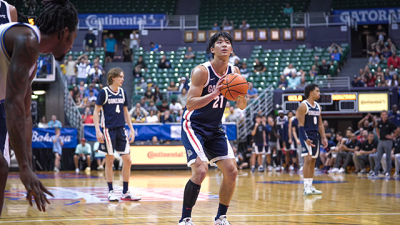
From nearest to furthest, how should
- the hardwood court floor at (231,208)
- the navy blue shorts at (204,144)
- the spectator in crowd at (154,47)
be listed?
the navy blue shorts at (204,144)
the hardwood court floor at (231,208)
the spectator in crowd at (154,47)

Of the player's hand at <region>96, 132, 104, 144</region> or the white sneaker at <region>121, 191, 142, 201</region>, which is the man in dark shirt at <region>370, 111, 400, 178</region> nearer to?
the white sneaker at <region>121, 191, 142, 201</region>

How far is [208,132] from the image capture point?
4977 mm

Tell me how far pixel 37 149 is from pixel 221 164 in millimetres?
14306

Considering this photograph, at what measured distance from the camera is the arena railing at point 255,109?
19.0 m

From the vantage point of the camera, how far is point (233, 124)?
704 inches

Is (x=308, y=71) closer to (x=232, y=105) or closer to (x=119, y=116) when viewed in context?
(x=232, y=105)

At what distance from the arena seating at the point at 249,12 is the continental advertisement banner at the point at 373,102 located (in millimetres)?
9977

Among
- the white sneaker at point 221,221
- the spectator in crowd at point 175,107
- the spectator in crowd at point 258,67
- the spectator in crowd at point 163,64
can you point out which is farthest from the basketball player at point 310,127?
the spectator in crowd at point 163,64

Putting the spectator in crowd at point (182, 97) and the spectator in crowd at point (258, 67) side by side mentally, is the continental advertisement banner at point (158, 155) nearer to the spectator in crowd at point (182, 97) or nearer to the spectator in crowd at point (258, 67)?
the spectator in crowd at point (182, 97)

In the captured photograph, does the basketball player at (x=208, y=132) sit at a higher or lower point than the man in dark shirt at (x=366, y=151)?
higher

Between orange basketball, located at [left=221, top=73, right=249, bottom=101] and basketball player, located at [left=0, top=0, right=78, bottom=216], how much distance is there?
6.92 feet

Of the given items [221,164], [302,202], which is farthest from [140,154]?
[221,164]

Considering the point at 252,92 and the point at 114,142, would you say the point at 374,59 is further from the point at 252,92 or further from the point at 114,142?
the point at 114,142

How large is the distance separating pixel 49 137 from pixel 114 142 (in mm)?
10665
